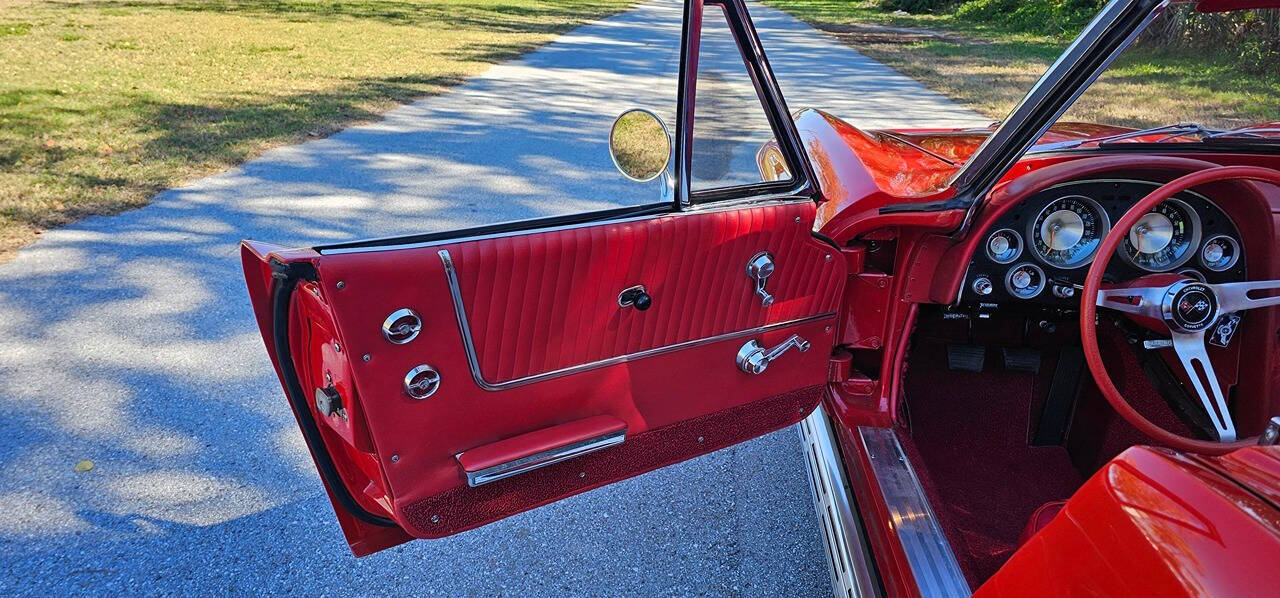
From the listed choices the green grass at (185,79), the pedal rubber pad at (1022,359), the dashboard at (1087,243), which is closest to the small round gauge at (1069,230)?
the dashboard at (1087,243)

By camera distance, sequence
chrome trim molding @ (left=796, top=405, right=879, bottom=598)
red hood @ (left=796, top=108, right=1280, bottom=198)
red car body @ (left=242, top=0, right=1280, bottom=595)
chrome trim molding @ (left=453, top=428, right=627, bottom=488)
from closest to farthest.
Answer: red car body @ (left=242, top=0, right=1280, bottom=595) < chrome trim molding @ (left=453, top=428, right=627, bottom=488) < chrome trim molding @ (left=796, top=405, right=879, bottom=598) < red hood @ (left=796, top=108, right=1280, bottom=198)

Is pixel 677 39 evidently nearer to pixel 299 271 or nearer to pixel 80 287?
pixel 299 271

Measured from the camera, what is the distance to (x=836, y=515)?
6.74 feet

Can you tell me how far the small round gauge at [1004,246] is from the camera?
2.16 meters

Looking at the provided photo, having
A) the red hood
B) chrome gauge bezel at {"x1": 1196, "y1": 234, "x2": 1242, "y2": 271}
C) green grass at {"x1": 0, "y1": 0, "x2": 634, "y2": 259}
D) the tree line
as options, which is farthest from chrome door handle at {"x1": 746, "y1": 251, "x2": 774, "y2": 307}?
green grass at {"x1": 0, "y1": 0, "x2": 634, "y2": 259}

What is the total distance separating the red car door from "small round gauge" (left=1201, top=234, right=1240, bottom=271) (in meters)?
0.99

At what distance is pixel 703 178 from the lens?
1880 millimetres

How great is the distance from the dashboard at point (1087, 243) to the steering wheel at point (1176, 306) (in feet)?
0.55

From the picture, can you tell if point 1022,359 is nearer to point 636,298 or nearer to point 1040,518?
point 1040,518

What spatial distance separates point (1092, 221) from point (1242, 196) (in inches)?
→ 14.0

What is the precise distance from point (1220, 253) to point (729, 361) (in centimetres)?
138

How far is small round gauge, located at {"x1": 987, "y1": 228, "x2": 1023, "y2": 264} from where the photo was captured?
85.0 inches

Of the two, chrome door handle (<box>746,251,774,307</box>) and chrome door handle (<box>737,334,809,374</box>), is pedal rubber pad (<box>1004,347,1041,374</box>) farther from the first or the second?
chrome door handle (<box>746,251,774,307</box>)

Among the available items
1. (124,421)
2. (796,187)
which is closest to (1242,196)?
(796,187)
